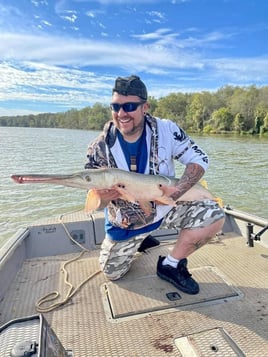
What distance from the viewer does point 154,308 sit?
8.07 feet

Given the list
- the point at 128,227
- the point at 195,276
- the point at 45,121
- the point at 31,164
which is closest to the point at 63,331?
the point at 128,227

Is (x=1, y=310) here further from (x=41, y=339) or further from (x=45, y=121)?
(x=45, y=121)

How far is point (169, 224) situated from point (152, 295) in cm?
63

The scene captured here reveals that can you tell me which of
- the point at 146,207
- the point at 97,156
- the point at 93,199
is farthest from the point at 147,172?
the point at 93,199

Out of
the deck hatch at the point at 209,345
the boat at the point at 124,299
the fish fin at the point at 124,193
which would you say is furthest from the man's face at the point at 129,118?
the deck hatch at the point at 209,345

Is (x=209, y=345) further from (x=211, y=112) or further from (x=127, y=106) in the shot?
(x=211, y=112)

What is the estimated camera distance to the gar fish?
2160 mm

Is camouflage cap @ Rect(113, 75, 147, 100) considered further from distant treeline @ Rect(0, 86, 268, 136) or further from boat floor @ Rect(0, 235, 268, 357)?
distant treeline @ Rect(0, 86, 268, 136)

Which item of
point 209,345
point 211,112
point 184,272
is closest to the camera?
point 209,345

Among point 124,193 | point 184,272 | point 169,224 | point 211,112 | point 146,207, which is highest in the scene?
point 211,112

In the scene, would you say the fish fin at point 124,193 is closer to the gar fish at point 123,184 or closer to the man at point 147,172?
the gar fish at point 123,184

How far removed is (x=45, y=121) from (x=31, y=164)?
88990mm

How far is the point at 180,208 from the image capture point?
2986 millimetres

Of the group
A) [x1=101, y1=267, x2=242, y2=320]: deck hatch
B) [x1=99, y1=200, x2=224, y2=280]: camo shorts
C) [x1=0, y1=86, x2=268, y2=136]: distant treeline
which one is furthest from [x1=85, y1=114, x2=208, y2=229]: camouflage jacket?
[x1=0, y1=86, x2=268, y2=136]: distant treeline
